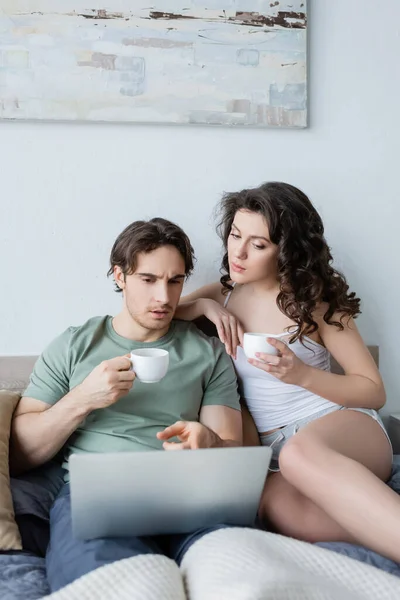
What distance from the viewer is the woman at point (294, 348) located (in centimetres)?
155

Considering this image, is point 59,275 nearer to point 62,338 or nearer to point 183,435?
point 62,338

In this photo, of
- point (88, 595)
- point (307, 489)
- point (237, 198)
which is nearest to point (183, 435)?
point (307, 489)

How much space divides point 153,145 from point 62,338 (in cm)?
68

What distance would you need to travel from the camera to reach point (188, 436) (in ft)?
4.70

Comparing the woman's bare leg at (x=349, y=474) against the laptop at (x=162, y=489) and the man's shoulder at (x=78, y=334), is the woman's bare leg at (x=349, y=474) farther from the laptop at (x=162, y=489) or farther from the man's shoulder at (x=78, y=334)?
the man's shoulder at (x=78, y=334)

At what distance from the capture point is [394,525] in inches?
52.4

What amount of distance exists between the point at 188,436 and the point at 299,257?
633mm

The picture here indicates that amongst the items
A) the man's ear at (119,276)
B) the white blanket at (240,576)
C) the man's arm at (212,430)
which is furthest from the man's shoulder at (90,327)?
the white blanket at (240,576)

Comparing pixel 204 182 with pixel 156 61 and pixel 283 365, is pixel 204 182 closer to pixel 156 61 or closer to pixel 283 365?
pixel 156 61

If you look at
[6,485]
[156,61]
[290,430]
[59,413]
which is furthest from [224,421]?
[156,61]

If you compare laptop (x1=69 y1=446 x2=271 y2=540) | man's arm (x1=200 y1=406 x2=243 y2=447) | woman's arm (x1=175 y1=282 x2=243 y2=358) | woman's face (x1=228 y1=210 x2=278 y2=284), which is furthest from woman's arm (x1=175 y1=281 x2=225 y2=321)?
laptop (x1=69 y1=446 x2=271 y2=540)

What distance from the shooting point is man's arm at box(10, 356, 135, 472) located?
4.90 feet

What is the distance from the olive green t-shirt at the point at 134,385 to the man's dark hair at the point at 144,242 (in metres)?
0.19

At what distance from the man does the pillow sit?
3 cm
